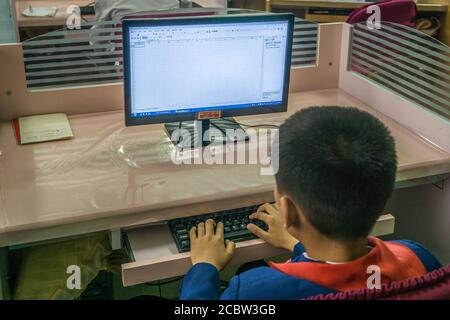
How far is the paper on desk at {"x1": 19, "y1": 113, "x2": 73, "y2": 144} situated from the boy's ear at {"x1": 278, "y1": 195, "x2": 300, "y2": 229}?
0.88m

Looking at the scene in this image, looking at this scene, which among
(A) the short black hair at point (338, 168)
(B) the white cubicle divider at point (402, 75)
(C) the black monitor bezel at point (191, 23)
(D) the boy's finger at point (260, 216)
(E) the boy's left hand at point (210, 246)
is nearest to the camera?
(A) the short black hair at point (338, 168)

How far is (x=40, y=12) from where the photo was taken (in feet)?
12.5

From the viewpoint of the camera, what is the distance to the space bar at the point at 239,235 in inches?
56.7

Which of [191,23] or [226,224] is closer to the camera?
[226,224]

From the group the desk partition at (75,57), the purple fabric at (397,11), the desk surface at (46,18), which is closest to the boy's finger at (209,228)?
the desk partition at (75,57)

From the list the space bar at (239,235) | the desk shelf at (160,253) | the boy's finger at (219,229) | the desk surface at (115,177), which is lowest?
the desk shelf at (160,253)

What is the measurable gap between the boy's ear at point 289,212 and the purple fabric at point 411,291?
22 cm

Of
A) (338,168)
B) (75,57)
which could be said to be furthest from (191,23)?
(338,168)

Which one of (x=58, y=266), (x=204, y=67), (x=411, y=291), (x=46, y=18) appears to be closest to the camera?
(x=411, y=291)

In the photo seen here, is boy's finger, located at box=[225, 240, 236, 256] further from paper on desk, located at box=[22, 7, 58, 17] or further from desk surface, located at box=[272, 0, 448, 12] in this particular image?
desk surface, located at box=[272, 0, 448, 12]

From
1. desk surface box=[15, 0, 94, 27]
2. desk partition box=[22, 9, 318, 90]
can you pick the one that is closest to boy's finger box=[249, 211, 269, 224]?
desk partition box=[22, 9, 318, 90]

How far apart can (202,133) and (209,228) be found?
435 millimetres

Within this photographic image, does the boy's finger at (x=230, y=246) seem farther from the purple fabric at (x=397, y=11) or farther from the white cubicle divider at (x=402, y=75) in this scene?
A: the purple fabric at (x=397, y=11)

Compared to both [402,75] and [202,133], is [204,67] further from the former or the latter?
[402,75]
